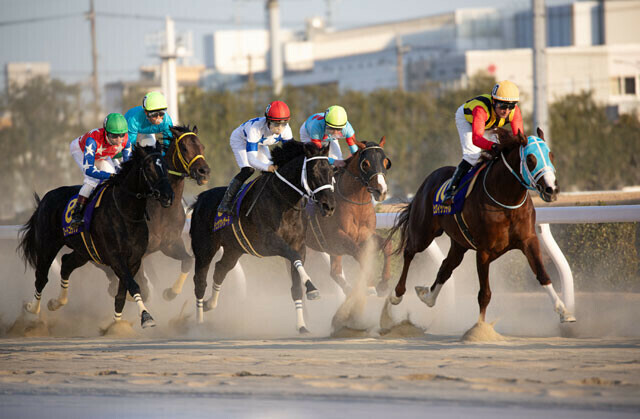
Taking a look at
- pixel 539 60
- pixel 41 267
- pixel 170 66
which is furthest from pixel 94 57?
pixel 41 267

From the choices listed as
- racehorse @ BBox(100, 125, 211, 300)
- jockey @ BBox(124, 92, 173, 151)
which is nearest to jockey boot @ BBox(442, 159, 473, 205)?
racehorse @ BBox(100, 125, 211, 300)

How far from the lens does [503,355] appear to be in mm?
6523

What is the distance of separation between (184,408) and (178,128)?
4.08m

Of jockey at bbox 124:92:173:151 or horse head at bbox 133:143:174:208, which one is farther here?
jockey at bbox 124:92:173:151

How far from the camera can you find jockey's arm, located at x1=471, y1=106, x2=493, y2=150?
759 cm

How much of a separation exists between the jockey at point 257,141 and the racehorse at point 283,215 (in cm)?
13

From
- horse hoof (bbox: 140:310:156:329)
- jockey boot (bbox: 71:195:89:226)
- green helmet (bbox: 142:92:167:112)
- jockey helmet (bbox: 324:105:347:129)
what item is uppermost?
green helmet (bbox: 142:92:167:112)

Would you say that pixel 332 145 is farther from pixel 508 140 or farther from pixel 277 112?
pixel 508 140

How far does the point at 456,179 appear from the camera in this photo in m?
7.78

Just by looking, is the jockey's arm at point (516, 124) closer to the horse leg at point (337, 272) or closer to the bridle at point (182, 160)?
the horse leg at point (337, 272)

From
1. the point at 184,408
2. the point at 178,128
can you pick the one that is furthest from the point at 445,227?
the point at 184,408

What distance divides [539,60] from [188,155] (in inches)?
465

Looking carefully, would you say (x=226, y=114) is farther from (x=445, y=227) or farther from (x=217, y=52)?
(x=217, y=52)

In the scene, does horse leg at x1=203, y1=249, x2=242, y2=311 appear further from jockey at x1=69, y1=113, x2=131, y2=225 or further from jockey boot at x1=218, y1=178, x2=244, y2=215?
jockey at x1=69, y1=113, x2=131, y2=225
